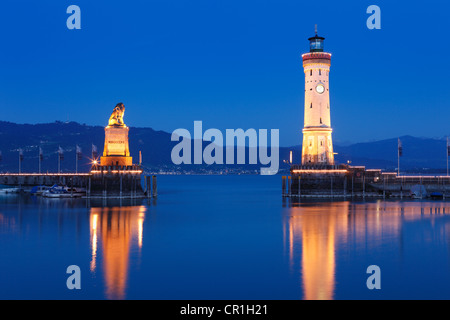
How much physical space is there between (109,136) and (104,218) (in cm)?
2680

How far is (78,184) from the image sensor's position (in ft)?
356

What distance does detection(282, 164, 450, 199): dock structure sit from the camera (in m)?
93.6

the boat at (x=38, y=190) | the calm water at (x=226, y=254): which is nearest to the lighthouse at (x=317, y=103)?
the calm water at (x=226, y=254)

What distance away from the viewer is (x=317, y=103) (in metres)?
92.9

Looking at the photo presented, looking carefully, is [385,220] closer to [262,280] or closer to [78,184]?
[262,280]

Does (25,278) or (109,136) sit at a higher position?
(109,136)

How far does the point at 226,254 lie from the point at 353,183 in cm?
5724

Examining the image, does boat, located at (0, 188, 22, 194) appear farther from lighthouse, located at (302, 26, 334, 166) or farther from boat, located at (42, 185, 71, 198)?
lighthouse, located at (302, 26, 334, 166)

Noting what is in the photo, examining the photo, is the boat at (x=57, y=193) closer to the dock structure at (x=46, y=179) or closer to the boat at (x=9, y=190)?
the dock structure at (x=46, y=179)

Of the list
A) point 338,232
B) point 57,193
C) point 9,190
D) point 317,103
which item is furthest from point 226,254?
point 9,190

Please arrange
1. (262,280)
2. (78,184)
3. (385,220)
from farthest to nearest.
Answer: (78,184) < (385,220) < (262,280)
